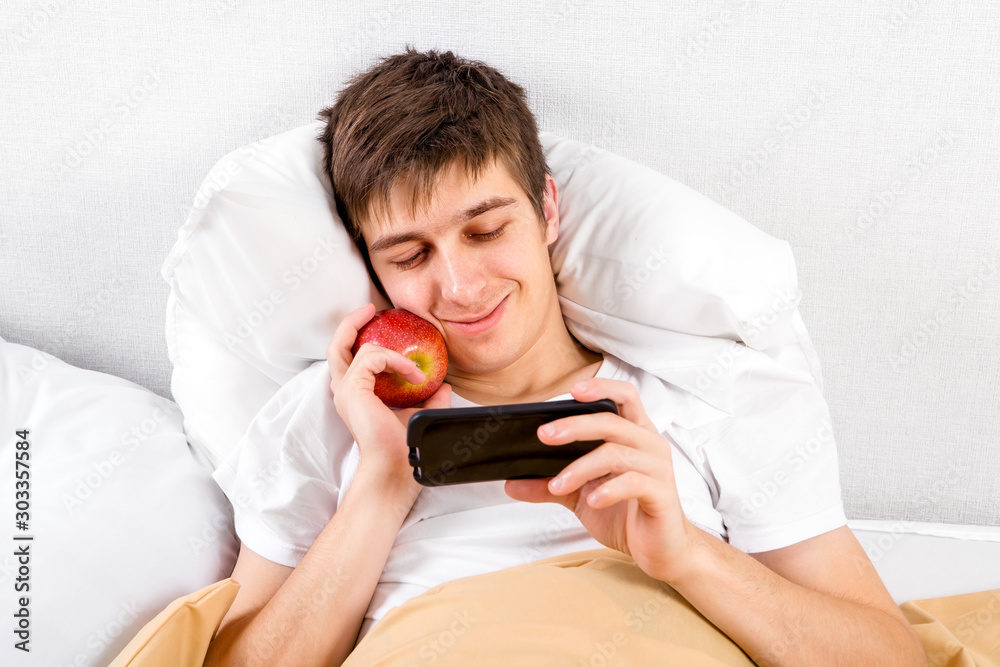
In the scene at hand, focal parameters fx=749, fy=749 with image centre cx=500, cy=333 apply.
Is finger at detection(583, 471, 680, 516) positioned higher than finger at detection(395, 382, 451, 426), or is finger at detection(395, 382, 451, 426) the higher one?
finger at detection(583, 471, 680, 516)

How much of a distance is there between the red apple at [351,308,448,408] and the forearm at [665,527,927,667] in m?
0.43

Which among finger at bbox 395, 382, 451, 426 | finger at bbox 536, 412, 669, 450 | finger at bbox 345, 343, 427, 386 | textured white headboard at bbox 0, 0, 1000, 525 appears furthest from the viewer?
textured white headboard at bbox 0, 0, 1000, 525

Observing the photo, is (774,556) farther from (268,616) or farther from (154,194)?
(154,194)

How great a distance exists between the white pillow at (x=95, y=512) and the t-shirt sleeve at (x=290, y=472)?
0.24 ft

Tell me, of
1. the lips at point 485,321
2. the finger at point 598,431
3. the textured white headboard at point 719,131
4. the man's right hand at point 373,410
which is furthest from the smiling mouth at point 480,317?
the textured white headboard at point 719,131

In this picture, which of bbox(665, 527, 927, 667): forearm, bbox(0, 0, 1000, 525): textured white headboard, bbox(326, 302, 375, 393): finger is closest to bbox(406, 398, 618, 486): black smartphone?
bbox(665, 527, 927, 667): forearm

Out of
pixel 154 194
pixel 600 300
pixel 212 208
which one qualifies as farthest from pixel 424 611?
pixel 154 194

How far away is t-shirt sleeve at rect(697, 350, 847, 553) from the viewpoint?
1056mm

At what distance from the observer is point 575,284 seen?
124 cm

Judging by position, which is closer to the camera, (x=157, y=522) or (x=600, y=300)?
(x=157, y=522)

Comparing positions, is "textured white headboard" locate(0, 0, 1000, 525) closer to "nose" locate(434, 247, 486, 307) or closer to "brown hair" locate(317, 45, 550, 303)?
"brown hair" locate(317, 45, 550, 303)

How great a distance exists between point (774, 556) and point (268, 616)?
0.70 metres

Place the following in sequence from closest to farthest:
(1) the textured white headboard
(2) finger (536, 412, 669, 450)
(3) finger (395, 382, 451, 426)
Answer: (2) finger (536, 412, 669, 450), (3) finger (395, 382, 451, 426), (1) the textured white headboard

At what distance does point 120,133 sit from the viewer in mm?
1376
